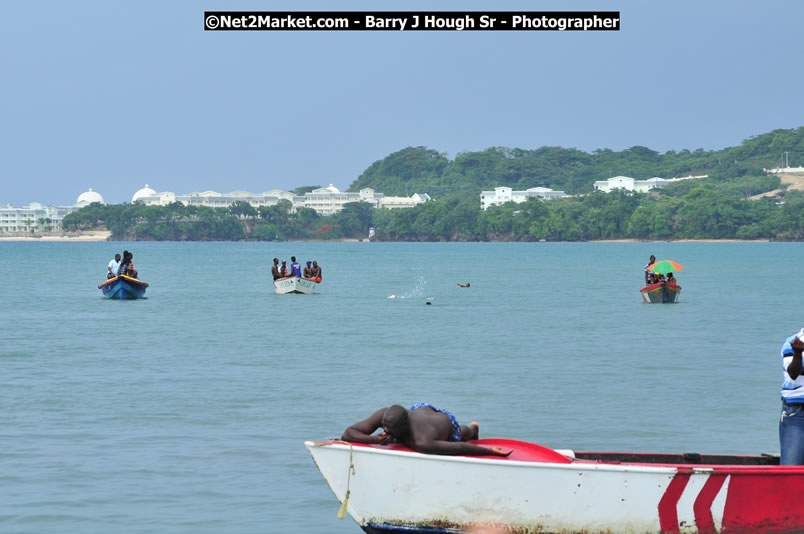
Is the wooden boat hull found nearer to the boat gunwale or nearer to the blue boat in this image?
the blue boat

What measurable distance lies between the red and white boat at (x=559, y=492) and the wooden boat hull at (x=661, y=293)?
32.0m

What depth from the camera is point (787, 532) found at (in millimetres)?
9891

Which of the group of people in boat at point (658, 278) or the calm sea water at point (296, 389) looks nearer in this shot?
the calm sea water at point (296, 389)

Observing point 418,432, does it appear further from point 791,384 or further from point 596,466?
point 791,384

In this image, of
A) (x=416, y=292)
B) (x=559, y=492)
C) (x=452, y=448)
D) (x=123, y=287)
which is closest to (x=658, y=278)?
(x=416, y=292)

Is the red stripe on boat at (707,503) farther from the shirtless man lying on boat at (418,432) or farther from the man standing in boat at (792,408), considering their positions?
the shirtless man lying on boat at (418,432)

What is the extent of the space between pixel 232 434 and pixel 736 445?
21.2ft

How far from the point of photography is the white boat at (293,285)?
1913 inches

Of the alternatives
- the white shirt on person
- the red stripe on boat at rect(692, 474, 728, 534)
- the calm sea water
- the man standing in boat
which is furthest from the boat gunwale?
the calm sea water

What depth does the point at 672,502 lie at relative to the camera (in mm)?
9797

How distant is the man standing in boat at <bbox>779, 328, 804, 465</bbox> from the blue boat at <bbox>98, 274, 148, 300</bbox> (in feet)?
116

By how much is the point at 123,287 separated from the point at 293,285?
7.44 m

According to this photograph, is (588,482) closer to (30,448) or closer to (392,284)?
(30,448)

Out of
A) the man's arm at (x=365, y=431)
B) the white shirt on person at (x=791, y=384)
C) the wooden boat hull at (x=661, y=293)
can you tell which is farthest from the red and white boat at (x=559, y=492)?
the wooden boat hull at (x=661, y=293)
